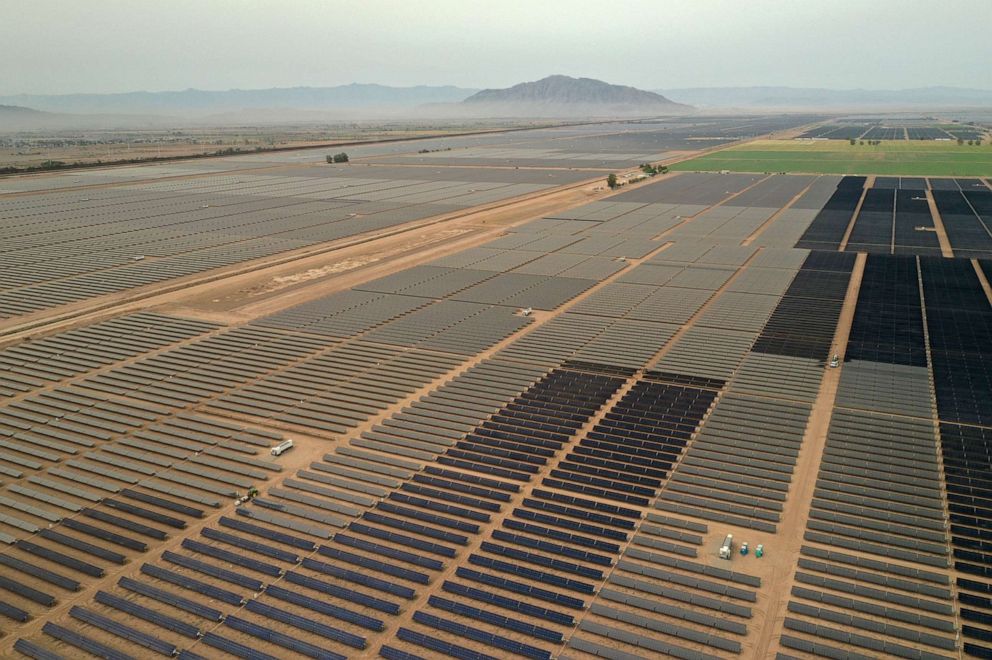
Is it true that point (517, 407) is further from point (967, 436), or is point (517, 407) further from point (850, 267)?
point (850, 267)

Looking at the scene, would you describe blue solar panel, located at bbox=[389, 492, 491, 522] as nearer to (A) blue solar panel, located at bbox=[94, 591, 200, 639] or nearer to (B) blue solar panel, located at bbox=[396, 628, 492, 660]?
(B) blue solar panel, located at bbox=[396, 628, 492, 660]

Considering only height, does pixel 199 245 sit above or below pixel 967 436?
above

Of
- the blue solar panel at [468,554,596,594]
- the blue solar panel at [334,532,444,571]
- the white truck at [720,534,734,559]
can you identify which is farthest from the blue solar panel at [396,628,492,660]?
the white truck at [720,534,734,559]

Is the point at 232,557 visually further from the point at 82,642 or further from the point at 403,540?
the point at 403,540

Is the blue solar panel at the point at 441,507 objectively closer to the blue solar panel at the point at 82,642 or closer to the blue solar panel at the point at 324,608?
the blue solar panel at the point at 324,608

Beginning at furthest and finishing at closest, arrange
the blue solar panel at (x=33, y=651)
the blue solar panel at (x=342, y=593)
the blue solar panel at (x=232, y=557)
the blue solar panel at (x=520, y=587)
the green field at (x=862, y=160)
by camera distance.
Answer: the green field at (x=862, y=160), the blue solar panel at (x=232, y=557), the blue solar panel at (x=520, y=587), the blue solar panel at (x=342, y=593), the blue solar panel at (x=33, y=651)

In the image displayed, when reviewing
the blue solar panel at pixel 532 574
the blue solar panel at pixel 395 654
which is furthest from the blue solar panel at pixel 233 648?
the blue solar panel at pixel 532 574

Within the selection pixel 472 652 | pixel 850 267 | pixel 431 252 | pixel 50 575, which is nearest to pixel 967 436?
pixel 472 652
